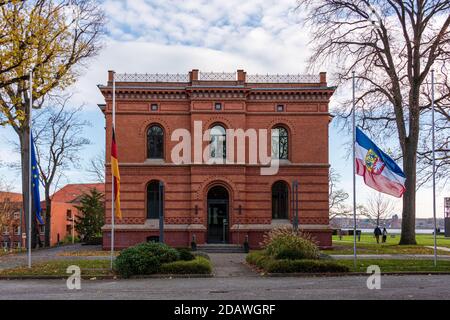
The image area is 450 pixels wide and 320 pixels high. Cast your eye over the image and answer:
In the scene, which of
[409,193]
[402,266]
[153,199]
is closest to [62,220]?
[153,199]

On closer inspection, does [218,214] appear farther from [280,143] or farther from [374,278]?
[374,278]

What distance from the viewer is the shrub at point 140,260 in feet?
64.2

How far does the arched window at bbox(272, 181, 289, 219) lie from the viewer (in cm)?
3603

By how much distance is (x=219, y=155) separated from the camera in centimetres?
3584

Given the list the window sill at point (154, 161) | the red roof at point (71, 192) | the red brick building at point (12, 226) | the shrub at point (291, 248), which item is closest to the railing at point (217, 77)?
the window sill at point (154, 161)

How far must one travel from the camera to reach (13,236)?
251 feet

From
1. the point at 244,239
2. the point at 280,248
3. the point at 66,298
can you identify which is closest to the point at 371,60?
the point at 244,239

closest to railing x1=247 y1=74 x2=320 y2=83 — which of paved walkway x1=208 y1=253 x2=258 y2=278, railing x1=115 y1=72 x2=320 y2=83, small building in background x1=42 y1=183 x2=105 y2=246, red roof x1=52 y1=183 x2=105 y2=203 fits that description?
railing x1=115 y1=72 x2=320 y2=83

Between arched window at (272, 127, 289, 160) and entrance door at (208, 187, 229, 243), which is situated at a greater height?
arched window at (272, 127, 289, 160)

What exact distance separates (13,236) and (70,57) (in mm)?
48578

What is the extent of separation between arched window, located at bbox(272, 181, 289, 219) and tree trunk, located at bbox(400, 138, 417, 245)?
7.87 m

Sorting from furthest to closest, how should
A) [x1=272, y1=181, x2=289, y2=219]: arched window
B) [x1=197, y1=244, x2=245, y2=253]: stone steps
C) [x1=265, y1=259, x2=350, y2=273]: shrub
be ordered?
[x1=272, y1=181, x2=289, y2=219]: arched window, [x1=197, y1=244, x2=245, y2=253]: stone steps, [x1=265, y1=259, x2=350, y2=273]: shrub

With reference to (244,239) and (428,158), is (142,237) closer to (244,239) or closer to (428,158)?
(244,239)

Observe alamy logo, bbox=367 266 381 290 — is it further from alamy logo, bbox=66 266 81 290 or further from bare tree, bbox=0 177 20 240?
bare tree, bbox=0 177 20 240
